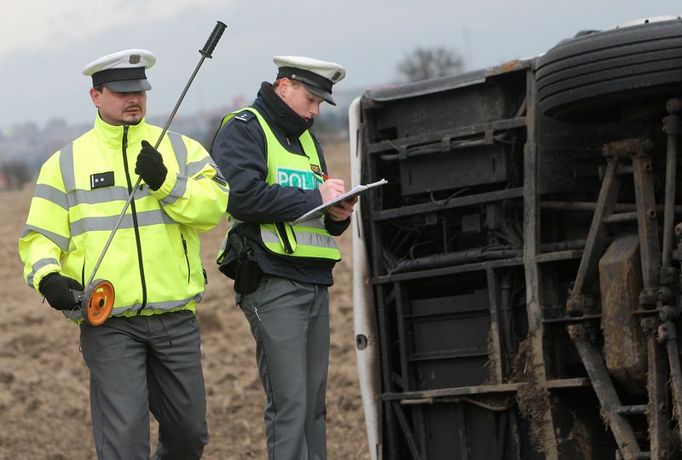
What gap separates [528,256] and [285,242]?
1.05 metres

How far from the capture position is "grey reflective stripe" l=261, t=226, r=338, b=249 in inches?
238

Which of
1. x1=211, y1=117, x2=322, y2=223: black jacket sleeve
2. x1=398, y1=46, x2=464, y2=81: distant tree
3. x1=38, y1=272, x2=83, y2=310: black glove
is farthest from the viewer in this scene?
x1=398, y1=46, x2=464, y2=81: distant tree

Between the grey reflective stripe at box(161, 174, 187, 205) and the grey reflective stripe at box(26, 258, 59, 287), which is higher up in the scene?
the grey reflective stripe at box(161, 174, 187, 205)

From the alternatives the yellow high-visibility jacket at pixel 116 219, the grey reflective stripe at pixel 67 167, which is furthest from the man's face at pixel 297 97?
the grey reflective stripe at pixel 67 167

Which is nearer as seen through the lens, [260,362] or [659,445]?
[659,445]

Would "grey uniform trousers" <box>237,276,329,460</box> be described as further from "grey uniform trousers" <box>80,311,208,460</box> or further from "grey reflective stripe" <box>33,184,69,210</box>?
"grey reflective stripe" <box>33,184,69,210</box>

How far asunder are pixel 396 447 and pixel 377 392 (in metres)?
0.27

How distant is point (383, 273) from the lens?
21.8ft

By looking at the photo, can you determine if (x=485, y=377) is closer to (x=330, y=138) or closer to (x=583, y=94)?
(x=583, y=94)

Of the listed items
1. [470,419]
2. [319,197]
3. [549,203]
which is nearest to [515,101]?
[549,203]

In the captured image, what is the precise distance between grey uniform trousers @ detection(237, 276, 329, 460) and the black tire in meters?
1.34

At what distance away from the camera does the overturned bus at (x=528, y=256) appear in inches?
220

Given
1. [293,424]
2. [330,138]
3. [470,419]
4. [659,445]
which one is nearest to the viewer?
[659,445]

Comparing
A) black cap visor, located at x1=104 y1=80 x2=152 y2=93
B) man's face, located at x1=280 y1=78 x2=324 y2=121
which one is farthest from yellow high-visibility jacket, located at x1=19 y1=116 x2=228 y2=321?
man's face, located at x1=280 y1=78 x2=324 y2=121
